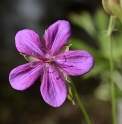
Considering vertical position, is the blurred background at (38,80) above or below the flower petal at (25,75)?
below

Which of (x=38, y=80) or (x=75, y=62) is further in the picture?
(x=38, y=80)

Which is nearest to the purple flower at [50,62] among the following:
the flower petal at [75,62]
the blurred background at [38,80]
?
the flower petal at [75,62]

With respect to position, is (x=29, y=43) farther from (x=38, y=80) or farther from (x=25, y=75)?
(x=38, y=80)

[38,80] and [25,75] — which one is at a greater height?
[25,75]

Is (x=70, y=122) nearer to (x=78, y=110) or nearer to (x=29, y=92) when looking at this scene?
(x=78, y=110)

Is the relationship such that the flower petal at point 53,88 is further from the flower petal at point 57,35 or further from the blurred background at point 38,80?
the blurred background at point 38,80

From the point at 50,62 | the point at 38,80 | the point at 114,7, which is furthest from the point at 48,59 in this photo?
the point at 38,80

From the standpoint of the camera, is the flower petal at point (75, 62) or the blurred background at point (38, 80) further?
the blurred background at point (38, 80)
